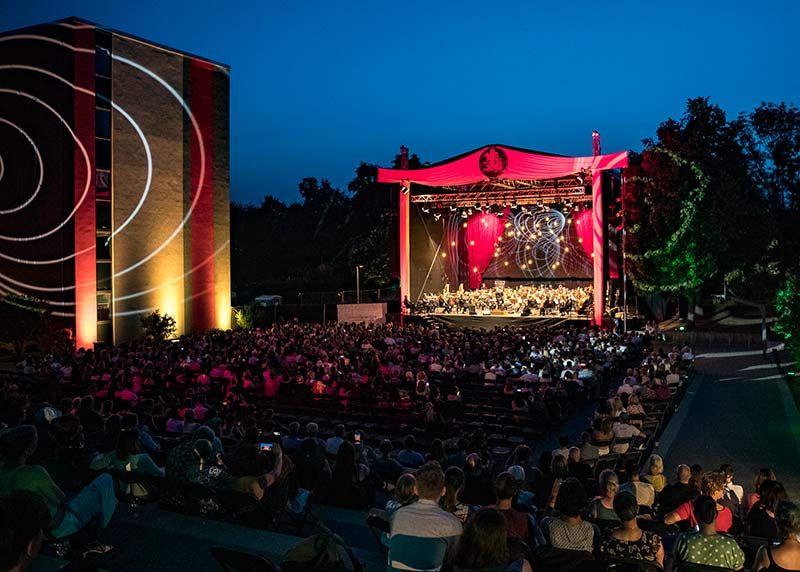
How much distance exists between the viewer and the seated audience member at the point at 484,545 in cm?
317

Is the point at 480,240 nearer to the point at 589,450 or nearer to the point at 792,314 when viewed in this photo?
the point at 792,314

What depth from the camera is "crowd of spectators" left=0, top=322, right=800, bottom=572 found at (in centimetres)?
385

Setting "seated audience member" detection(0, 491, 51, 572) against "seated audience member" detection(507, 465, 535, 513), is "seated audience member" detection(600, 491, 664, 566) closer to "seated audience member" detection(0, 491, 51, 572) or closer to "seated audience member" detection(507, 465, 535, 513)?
"seated audience member" detection(507, 465, 535, 513)

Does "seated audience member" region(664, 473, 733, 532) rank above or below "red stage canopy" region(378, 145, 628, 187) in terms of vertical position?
below

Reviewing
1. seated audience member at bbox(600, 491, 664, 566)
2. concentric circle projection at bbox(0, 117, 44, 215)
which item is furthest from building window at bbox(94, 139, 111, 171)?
seated audience member at bbox(600, 491, 664, 566)

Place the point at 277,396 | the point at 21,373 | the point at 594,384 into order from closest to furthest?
the point at 277,396 < the point at 594,384 < the point at 21,373

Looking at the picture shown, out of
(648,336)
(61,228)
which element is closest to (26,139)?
(61,228)

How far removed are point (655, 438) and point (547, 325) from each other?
52.7 feet

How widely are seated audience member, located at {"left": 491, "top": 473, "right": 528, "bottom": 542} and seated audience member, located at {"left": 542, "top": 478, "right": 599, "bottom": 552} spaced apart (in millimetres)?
190

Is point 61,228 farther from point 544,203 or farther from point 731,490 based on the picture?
point 731,490

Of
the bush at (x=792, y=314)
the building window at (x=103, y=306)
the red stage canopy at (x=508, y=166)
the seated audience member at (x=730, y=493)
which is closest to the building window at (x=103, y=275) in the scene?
the building window at (x=103, y=306)

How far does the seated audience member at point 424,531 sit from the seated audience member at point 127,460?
2.81m

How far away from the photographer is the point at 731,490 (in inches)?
251

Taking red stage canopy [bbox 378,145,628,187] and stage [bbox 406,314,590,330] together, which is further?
stage [bbox 406,314,590,330]
